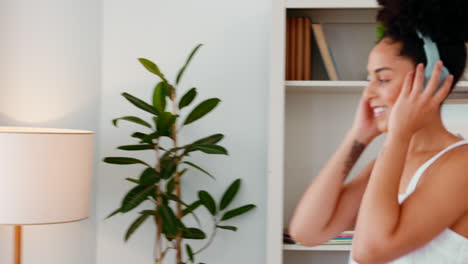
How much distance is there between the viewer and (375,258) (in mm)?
1355

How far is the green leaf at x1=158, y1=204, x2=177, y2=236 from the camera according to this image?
2182 mm

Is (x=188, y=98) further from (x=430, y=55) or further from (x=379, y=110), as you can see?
(x=430, y=55)

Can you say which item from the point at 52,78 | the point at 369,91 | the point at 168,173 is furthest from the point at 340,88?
the point at 52,78

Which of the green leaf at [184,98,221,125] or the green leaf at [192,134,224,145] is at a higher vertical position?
the green leaf at [184,98,221,125]

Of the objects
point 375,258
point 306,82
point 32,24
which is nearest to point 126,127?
point 32,24

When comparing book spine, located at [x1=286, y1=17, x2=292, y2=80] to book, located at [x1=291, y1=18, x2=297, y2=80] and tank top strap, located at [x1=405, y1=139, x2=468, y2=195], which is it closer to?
book, located at [x1=291, y1=18, x2=297, y2=80]

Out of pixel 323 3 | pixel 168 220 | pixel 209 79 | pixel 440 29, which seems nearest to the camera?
pixel 440 29

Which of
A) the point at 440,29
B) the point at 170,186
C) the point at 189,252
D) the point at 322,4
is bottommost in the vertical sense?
the point at 189,252

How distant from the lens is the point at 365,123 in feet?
4.65

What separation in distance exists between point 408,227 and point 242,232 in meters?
1.22

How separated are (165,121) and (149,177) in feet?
0.62

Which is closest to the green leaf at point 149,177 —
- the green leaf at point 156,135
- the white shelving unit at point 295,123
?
the green leaf at point 156,135

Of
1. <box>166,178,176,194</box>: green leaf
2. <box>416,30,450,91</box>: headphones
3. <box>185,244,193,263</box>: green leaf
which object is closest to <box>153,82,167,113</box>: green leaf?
<box>166,178,176,194</box>: green leaf

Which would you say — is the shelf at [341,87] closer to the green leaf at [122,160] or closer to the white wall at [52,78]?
the green leaf at [122,160]
